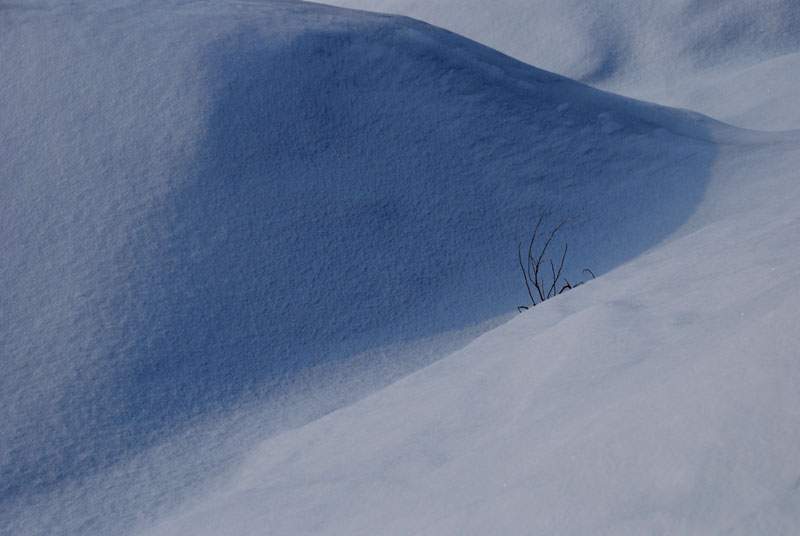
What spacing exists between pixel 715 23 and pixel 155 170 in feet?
14.6

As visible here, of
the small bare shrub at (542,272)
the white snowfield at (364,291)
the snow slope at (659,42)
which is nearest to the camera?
the white snowfield at (364,291)

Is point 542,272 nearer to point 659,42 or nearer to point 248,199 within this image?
point 248,199

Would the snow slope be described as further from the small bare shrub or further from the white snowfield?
the small bare shrub

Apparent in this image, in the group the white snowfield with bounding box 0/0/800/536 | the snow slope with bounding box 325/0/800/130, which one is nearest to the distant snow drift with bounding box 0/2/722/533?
the white snowfield with bounding box 0/0/800/536

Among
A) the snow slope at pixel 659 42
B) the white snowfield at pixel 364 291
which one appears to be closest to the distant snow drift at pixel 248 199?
the white snowfield at pixel 364 291

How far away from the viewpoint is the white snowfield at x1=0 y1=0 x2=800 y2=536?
974mm

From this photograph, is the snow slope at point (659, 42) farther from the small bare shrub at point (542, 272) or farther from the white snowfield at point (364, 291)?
the small bare shrub at point (542, 272)

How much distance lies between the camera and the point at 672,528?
31.1 inches

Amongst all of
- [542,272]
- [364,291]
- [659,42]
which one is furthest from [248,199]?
[659,42]

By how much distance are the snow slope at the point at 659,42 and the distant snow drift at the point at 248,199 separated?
2.10 m

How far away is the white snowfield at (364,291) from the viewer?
0.97 metres

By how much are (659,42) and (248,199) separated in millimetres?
4059

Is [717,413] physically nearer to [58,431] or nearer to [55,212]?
[58,431]

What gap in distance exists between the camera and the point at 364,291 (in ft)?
7.67
